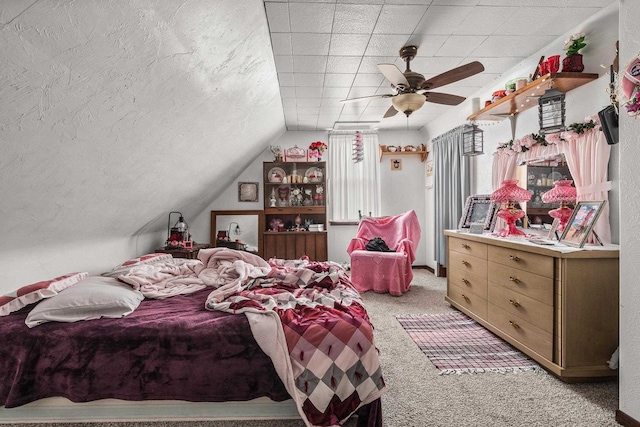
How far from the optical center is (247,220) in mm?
5867

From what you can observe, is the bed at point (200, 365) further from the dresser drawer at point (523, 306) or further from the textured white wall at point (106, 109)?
the dresser drawer at point (523, 306)

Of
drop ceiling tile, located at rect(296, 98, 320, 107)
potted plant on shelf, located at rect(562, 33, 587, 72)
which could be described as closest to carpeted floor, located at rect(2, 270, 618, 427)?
A: potted plant on shelf, located at rect(562, 33, 587, 72)

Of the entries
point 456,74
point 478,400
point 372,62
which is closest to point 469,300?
point 478,400

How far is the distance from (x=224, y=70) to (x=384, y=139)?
4.14 metres

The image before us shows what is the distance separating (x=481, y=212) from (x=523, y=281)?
1.53 meters

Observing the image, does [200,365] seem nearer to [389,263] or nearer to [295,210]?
[389,263]

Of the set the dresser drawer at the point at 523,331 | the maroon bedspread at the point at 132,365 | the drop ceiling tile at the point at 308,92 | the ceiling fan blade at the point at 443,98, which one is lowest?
the dresser drawer at the point at 523,331

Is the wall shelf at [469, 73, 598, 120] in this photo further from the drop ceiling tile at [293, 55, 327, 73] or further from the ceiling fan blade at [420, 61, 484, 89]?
the drop ceiling tile at [293, 55, 327, 73]

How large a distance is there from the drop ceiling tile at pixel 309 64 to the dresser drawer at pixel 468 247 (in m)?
A: 2.13

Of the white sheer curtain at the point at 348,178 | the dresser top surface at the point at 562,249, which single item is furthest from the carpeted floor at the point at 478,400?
the white sheer curtain at the point at 348,178

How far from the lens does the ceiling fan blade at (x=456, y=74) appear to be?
8.41ft

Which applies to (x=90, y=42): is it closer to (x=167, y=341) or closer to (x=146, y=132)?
(x=146, y=132)

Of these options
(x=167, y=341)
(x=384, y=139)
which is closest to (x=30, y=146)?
(x=167, y=341)

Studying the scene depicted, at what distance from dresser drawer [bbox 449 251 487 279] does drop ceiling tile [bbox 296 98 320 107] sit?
A: 2397 mm
